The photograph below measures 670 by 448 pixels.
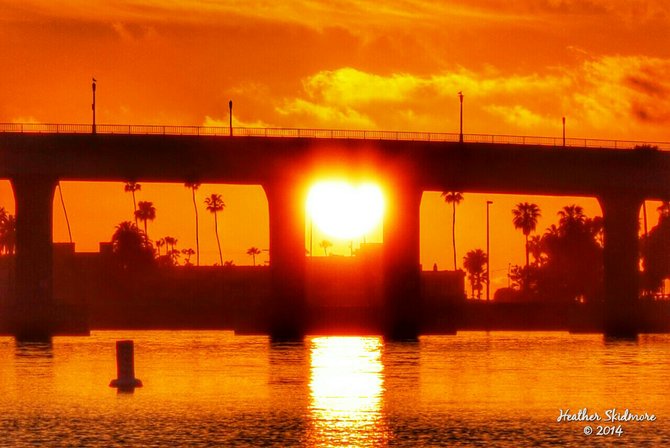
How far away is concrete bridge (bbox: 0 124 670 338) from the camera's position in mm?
130375

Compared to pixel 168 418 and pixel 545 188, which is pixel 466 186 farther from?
pixel 168 418

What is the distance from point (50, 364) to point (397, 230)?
2221 inches

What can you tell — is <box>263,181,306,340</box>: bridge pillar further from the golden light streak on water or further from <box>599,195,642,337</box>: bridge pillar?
<box>599,195,642,337</box>: bridge pillar

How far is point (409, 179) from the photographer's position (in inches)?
5517

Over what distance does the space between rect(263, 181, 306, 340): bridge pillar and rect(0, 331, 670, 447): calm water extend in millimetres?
24862

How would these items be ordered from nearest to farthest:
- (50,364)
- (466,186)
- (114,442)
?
(114,442)
(50,364)
(466,186)

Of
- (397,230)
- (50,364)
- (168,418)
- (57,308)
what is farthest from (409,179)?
(168,418)

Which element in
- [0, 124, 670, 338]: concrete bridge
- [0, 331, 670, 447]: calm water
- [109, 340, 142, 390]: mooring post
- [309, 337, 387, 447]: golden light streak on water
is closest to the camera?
[309, 337, 387, 447]: golden light streak on water

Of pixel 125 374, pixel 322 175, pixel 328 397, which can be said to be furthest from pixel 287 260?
pixel 328 397

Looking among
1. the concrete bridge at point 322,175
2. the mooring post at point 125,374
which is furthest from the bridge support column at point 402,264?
the mooring post at point 125,374

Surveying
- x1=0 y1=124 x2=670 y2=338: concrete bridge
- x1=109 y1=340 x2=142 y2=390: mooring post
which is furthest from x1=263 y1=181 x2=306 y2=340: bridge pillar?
x1=109 y1=340 x2=142 y2=390: mooring post

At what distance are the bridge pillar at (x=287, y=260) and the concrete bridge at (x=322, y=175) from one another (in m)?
0.09

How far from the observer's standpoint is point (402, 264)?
139 meters

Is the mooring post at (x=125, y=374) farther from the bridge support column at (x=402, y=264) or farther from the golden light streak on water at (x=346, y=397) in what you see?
the bridge support column at (x=402, y=264)
